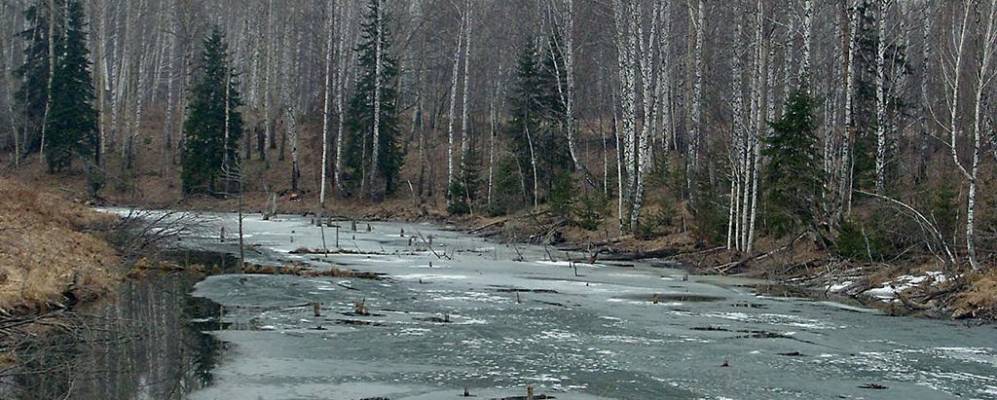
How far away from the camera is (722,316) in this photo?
1848cm

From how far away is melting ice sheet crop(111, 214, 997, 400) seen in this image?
40.1 feet

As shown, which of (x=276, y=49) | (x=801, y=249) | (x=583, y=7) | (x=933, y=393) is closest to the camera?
(x=933, y=393)

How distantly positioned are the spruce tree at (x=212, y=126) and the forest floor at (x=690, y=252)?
4.54 ft

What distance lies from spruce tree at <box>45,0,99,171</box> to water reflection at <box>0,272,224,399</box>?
123ft

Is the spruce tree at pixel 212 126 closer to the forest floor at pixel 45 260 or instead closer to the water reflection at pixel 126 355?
the forest floor at pixel 45 260

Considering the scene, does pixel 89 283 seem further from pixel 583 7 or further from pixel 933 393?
pixel 583 7

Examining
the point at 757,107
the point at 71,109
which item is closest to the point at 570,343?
the point at 757,107

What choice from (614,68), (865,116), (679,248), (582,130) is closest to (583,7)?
(614,68)

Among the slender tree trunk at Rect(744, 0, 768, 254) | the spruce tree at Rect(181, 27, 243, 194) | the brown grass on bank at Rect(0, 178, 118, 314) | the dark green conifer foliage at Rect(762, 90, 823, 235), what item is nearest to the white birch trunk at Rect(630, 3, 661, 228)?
the slender tree trunk at Rect(744, 0, 768, 254)

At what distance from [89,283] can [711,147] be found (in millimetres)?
24039

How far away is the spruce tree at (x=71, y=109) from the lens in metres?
52.9

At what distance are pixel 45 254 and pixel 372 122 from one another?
117 feet

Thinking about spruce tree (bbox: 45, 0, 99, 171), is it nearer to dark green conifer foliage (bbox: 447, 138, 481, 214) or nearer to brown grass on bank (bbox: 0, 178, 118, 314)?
dark green conifer foliage (bbox: 447, 138, 481, 214)

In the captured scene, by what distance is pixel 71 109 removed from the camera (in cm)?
5325
